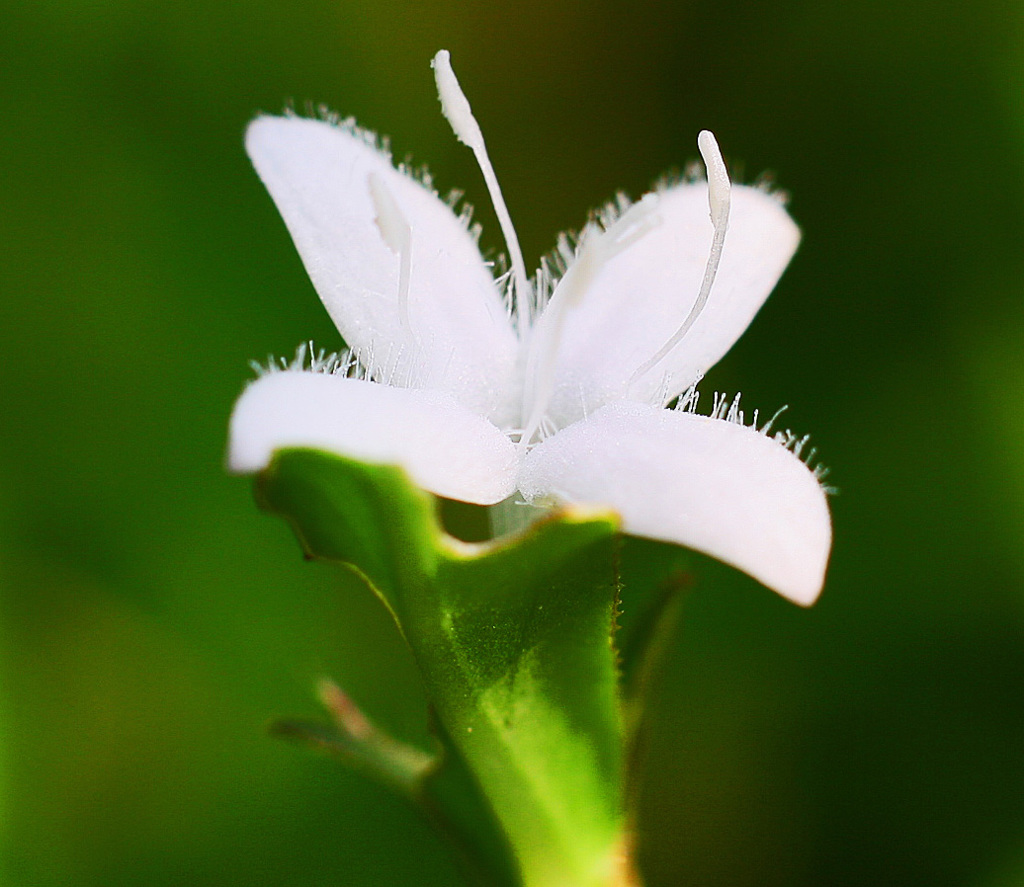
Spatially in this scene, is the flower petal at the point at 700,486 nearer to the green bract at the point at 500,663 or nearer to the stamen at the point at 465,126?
the green bract at the point at 500,663

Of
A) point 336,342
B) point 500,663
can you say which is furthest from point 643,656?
point 336,342

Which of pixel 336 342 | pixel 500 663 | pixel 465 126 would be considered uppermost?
pixel 336 342

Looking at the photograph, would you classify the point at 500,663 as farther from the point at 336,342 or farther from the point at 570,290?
the point at 336,342

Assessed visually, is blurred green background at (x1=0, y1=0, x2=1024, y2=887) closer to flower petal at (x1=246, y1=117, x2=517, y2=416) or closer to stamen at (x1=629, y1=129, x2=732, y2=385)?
flower petal at (x1=246, y1=117, x2=517, y2=416)

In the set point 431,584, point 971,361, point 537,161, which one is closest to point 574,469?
point 431,584

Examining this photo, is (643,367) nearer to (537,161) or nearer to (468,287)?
(468,287)

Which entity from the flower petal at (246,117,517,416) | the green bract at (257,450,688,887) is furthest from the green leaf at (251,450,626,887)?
the flower petal at (246,117,517,416)

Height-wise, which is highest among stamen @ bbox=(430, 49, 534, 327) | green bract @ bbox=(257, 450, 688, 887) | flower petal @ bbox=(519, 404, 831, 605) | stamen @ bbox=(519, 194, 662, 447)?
stamen @ bbox=(430, 49, 534, 327)
